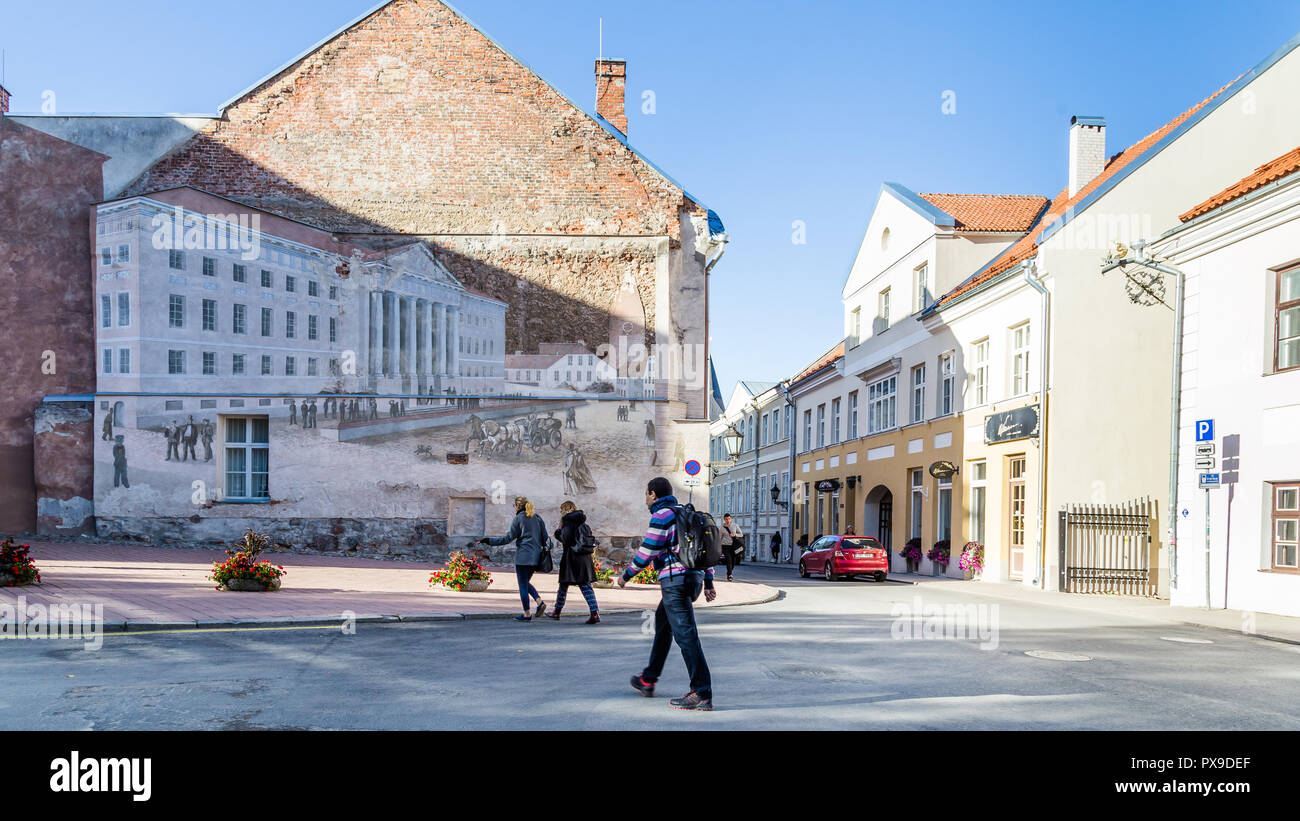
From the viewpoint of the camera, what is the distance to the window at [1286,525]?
636 inches

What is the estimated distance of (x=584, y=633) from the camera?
40.0 feet

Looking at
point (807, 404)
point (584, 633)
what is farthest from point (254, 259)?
point (807, 404)

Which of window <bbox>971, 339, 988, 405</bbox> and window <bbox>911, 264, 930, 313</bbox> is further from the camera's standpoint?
window <bbox>911, 264, 930, 313</bbox>

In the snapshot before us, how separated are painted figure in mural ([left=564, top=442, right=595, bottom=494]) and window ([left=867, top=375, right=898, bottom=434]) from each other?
15.2 m

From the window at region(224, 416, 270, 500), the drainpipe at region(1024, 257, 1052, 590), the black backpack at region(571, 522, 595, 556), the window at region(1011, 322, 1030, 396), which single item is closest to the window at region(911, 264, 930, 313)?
the window at region(1011, 322, 1030, 396)

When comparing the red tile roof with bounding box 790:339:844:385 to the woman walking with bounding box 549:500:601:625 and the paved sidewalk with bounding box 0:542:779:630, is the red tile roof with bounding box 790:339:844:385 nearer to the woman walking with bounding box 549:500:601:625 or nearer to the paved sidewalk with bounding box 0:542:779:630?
the paved sidewalk with bounding box 0:542:779:630

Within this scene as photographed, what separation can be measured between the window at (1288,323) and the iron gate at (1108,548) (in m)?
7.15

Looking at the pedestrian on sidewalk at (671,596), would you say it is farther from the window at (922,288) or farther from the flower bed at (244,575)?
the window at (922,288)

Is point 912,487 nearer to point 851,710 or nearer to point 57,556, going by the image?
point 57,556

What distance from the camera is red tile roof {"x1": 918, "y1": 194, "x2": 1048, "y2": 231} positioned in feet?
107

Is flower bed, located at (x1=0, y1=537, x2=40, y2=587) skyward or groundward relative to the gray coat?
groundward

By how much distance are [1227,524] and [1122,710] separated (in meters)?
11.8

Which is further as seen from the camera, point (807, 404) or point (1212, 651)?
point (807, 404)

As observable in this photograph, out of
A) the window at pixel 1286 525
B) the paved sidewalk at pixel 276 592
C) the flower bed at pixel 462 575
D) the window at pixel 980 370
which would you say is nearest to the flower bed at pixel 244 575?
the paved sidewalk at pixel 276 592
